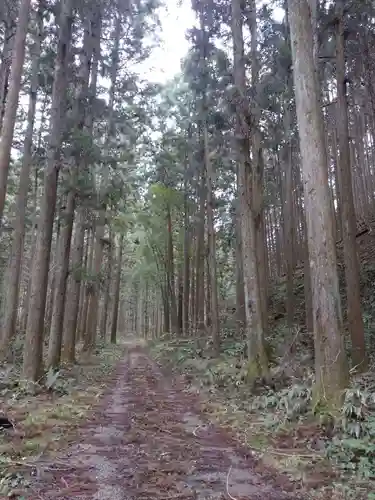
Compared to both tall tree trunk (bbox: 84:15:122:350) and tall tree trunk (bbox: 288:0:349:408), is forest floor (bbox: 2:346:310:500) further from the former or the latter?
tall tree trunk (bbox: 84:15:122:350)

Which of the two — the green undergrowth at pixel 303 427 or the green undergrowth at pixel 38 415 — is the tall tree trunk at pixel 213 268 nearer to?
the green undergrowth at pixel 38 415

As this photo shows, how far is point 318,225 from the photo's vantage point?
245 inches

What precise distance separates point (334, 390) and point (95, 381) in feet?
24.4

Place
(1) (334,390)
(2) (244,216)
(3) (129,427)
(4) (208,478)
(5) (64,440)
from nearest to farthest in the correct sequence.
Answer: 1. (4) (208,478)
2. (5) (64,440)
3. (1) (334,390)
4. (3) (129,427)
5. (2) (244,216)

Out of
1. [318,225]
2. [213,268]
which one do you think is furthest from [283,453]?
[213,268]

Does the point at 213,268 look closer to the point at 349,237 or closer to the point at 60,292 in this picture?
the point at 60,292

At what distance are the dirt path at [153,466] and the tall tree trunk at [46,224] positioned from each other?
2.81 m

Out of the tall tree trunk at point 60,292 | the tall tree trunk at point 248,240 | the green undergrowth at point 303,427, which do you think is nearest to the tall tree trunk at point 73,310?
the tall tree trunk at point 60,292

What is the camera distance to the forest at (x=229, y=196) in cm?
595

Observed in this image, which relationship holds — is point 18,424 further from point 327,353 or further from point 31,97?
point 31,97

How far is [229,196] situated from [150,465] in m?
16.9

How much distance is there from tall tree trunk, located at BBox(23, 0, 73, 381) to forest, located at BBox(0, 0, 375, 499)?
0.10 ft

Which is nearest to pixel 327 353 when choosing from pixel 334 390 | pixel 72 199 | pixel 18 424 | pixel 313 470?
pixel 334 390

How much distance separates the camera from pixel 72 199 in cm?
1239
